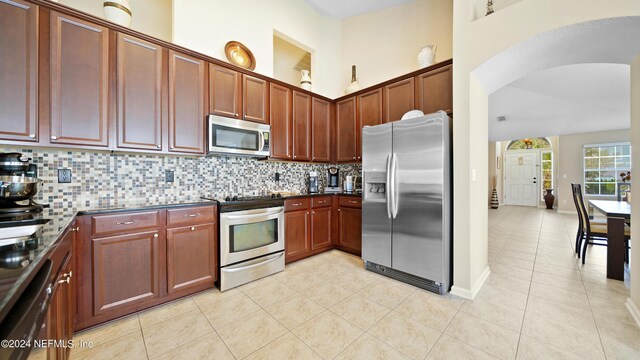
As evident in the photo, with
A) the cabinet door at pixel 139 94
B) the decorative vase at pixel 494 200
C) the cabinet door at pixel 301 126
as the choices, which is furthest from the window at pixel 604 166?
the cabinet door at pixel 139 94

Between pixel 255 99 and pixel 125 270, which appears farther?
pixel 255 99

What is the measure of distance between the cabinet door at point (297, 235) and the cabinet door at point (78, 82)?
2.00 metres

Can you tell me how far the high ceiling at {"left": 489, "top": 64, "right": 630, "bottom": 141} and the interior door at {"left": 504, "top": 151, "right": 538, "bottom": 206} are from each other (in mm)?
2527

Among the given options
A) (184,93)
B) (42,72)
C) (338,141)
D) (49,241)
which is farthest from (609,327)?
(42,72)

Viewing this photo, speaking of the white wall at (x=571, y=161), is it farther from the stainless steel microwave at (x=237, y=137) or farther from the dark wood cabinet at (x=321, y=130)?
the stainless steel microwave at (x=237, y=137)

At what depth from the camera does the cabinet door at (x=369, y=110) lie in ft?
10.9

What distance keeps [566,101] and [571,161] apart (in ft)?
13.5

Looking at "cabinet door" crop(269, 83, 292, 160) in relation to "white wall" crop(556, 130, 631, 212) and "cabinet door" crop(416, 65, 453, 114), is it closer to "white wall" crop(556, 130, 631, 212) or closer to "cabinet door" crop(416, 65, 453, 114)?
"cabinet door" crop(416, 65, 453, 114)

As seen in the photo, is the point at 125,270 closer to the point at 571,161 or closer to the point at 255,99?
the point at 255,99

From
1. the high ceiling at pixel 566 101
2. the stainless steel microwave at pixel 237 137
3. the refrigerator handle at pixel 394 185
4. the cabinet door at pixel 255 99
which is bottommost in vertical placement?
the refrigerator handle at pixel 394 185

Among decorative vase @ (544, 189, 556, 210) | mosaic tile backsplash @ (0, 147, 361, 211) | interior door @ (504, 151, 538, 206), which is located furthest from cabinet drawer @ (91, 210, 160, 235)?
interior door @ (504, 151, 538, 206)

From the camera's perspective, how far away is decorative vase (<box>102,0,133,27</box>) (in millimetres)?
2076

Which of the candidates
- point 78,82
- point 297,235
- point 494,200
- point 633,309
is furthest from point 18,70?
point 494,200

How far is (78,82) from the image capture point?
1.89m
